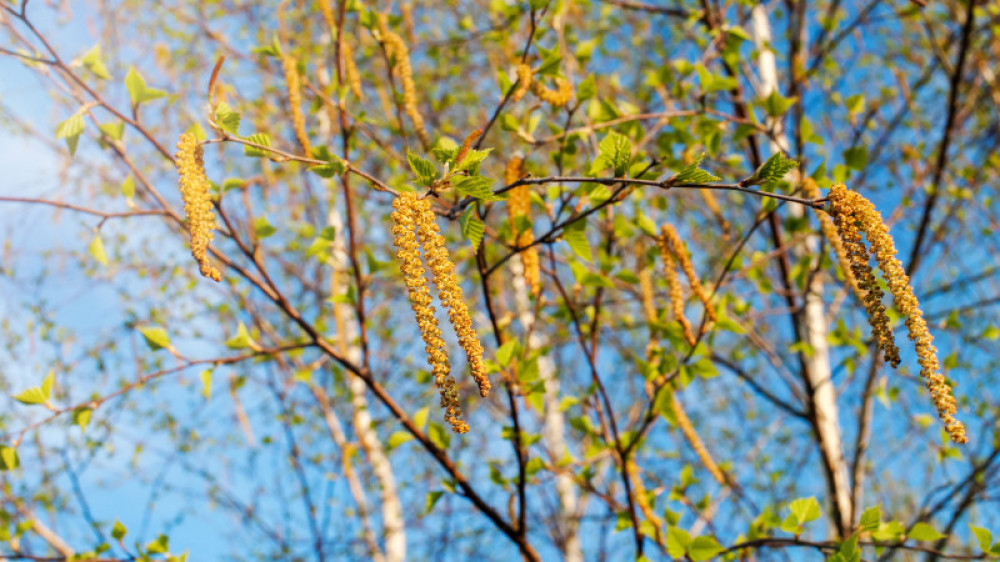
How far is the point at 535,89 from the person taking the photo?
2.16 meters

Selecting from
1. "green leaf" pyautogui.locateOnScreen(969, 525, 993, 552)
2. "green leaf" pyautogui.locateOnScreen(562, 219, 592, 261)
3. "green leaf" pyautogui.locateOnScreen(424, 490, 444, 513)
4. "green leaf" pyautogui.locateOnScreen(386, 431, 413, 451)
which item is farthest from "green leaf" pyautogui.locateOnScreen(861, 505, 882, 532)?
"green leaf" pyautogui.locateOnScreen(386, 431, 413, 451)

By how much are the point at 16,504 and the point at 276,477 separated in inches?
82.7

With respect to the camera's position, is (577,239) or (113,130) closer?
(577,239)

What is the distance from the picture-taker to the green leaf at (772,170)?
120 cm

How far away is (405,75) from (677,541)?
165 centimetres

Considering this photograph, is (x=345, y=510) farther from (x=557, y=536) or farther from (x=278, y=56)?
(x=278, y=56)

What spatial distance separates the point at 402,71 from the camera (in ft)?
7.29

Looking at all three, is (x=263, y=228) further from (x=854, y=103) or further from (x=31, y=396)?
(x=854, y=103)

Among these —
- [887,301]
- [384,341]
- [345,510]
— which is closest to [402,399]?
[384,341]

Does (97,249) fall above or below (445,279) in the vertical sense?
above

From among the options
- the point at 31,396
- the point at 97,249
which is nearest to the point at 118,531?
the point at 31,396

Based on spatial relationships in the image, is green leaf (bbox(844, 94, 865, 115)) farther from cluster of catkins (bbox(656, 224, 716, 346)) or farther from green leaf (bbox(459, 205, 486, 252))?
green leaf (bbox(459, 205, 486, 252))

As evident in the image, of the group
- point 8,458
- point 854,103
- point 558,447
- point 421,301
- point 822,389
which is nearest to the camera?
point 421,301

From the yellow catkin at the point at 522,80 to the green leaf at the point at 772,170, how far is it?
90 cm
